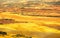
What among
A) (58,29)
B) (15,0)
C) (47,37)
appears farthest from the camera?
(15,0)

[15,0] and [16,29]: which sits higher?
[15,0]

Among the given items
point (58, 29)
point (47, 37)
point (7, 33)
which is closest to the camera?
point (47, 37)

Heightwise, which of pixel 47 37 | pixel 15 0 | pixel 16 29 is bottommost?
pixel 47 37

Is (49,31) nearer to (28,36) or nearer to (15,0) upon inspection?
(28,36)

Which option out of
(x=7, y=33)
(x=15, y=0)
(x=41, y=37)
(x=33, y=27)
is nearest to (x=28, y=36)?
(x=41, y=37)

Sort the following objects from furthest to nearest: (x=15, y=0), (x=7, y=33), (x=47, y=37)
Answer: (x=15, y=0)
(x=7, y=33)
(x=47, y=37)

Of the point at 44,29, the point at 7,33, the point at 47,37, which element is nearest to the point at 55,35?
the point at 47,37

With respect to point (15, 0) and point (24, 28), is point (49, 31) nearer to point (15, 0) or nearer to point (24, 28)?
point (24, 28)

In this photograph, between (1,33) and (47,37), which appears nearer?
(47,37)

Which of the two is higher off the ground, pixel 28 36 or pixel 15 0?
pixel 15 0
